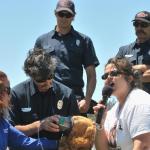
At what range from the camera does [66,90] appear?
21.8 feet

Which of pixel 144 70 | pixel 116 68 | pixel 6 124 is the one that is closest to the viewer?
pixel 6 124

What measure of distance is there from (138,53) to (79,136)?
238 cm

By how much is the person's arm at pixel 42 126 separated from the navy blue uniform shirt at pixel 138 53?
2.06 metres

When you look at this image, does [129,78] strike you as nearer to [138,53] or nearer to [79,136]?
[79,136]

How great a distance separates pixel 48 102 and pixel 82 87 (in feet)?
4.81

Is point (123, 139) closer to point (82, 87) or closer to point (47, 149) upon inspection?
point (47, 149)

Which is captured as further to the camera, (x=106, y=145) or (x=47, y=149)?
(x=106, y=145)

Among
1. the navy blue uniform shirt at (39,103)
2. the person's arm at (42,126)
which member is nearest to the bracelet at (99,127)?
the navy blue uniform shirt at (39,103)

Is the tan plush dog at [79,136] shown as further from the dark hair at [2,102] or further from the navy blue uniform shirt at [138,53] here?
the navy blue uniform shirt at [138,53]

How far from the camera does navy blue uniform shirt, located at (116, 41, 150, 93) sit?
7.98 metres

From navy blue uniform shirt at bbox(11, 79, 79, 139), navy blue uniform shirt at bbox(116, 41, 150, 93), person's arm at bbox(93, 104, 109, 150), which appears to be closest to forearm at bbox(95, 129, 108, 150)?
person's arm at bbox(93, 104, 109, 150)

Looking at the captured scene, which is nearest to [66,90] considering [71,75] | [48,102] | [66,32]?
[48,102]

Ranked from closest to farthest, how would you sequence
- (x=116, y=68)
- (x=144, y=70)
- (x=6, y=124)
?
(x=6, y=124)
(x=116, y=68)
(x=144, y=70)

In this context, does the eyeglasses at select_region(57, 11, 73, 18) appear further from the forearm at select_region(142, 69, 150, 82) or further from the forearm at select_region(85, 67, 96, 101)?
the forearm at select_region(142, 69, 150, 82)
